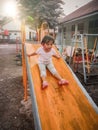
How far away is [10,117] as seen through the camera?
3.61 metres

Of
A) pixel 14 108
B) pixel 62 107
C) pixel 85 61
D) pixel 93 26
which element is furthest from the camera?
pixel 93 26

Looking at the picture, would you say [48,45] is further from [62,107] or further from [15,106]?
[15,106]

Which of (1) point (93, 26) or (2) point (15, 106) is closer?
(2) point (15, 106)

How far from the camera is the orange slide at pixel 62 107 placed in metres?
2.22

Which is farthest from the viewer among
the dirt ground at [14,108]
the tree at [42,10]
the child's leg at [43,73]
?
the tree at [42,10]

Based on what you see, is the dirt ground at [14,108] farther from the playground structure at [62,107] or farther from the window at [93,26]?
the window at [93,26]

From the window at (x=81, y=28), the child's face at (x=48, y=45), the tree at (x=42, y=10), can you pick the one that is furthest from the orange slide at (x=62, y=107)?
the tree at (x=42, y=10)

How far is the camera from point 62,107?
251 cm

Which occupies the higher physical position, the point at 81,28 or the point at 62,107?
the point at 81,28

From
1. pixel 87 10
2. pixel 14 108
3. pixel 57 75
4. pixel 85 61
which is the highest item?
pixel 87 10

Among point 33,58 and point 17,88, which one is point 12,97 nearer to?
point 17,88

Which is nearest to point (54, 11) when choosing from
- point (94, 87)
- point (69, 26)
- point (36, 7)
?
point (36, 7)

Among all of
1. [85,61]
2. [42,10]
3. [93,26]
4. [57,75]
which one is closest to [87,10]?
[93,26]

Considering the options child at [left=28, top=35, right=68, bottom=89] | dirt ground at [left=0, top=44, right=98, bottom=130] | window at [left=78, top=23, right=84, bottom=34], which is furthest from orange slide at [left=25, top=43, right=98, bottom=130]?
window at [left=78, top=23, right=84, bottom=34]
